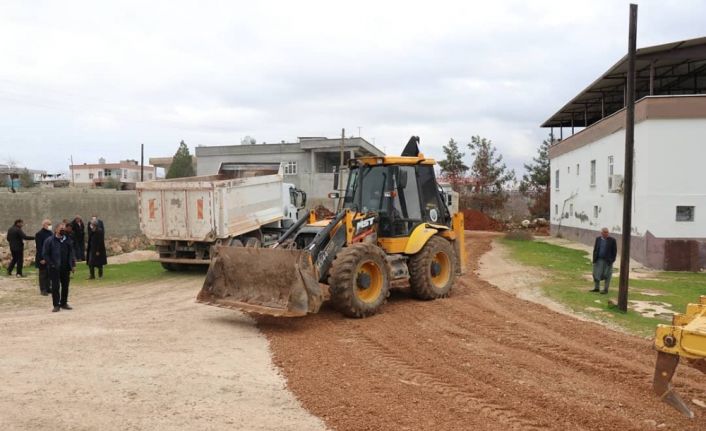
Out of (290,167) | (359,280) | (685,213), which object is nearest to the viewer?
(359,280)

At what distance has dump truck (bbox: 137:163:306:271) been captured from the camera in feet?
47.9

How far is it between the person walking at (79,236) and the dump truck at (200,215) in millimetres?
2409

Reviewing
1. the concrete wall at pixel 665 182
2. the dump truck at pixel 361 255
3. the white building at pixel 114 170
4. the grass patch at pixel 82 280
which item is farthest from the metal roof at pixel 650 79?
the white building at pixel 114 170

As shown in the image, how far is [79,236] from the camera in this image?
16.9m

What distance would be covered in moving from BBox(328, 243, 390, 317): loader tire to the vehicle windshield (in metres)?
1.40

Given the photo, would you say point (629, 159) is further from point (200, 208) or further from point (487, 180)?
point (487, 180)

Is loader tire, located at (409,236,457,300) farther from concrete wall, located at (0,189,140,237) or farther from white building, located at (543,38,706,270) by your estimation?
concrete wall, located at (0,189,140,237)

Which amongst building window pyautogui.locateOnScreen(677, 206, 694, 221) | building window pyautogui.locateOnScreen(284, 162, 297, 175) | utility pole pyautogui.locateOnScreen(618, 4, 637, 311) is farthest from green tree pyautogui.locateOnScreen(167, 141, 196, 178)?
utility pole pyautogui.locateOnScreen(618, 4, 637, 311)

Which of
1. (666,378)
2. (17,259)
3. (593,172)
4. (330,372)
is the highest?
(593,172)

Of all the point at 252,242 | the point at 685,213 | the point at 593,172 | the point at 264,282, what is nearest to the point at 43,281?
the point at 252,242

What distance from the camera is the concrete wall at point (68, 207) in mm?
18703

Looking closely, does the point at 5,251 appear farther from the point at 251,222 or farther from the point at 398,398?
the point at 398,398

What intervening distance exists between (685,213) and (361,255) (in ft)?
40.8

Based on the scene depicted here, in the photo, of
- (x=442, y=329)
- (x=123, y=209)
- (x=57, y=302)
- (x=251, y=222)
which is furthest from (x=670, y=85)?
(x=57, y=302)
